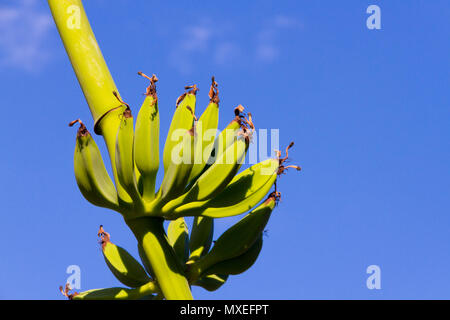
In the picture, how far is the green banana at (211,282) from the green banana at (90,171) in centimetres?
93

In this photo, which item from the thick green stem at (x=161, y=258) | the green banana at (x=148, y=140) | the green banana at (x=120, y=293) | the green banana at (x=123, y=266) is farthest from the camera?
the green banana at (x=123, y=266)

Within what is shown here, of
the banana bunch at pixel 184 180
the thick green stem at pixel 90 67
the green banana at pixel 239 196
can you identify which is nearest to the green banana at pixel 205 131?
the banana bunch at pixel 184 180

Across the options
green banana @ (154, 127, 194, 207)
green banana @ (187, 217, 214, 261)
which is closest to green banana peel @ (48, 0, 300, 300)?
green banana @ (154, 127, 194, 207)

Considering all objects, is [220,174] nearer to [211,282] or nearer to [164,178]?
[164,178]

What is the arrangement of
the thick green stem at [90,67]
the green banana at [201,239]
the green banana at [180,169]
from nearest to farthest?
the green banana at [180,169], the thick green stem at [90,67], the green banana at [201,239]

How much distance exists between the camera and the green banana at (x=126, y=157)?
12.9 ft

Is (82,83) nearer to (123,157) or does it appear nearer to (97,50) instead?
(97,50)

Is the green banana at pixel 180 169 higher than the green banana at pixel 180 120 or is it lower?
lower

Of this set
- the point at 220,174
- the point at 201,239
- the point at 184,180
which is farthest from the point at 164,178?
the point at 201,239

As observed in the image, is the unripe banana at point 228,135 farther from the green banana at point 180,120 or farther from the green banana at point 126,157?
the green banana at point 126,157

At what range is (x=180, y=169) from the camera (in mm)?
3857

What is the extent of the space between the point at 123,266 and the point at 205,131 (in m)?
1.12

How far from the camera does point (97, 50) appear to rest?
14.4ft
